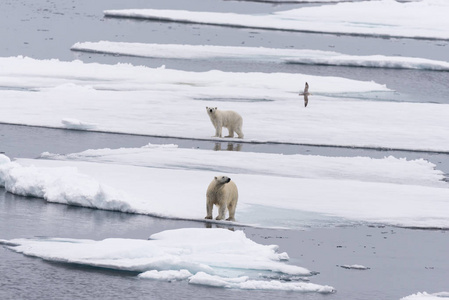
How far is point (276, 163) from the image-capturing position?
60.3ft

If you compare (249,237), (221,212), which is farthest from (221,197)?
(249,237)

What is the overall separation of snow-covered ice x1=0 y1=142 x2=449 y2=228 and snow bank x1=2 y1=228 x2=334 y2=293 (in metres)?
1.38

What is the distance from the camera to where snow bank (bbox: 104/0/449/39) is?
43.6m

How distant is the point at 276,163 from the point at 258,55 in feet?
55.9

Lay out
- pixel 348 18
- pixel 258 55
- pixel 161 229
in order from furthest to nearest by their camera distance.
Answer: pixel 348 18 → pixel 258 55 → pixel 161 229

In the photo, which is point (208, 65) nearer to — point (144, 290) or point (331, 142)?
point (331, 142)

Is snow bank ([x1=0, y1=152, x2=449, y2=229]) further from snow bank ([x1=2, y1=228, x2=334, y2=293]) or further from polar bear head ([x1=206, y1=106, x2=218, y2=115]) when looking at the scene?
polar bear head ([x1=206, y1=106, x2=218, y2=115])

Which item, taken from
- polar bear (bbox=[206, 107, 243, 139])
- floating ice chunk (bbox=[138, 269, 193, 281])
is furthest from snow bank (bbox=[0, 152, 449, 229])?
polar bear (bbox=[206, 107, 243, 139])

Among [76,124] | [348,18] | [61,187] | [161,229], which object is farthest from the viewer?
[348,18]

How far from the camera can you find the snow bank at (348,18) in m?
43.6

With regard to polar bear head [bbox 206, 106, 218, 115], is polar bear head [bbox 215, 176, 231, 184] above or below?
below

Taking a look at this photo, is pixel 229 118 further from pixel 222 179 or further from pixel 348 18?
pixel 348 18

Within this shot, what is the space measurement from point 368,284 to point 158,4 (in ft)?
147

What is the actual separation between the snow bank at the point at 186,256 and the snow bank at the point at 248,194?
135 centimetres
